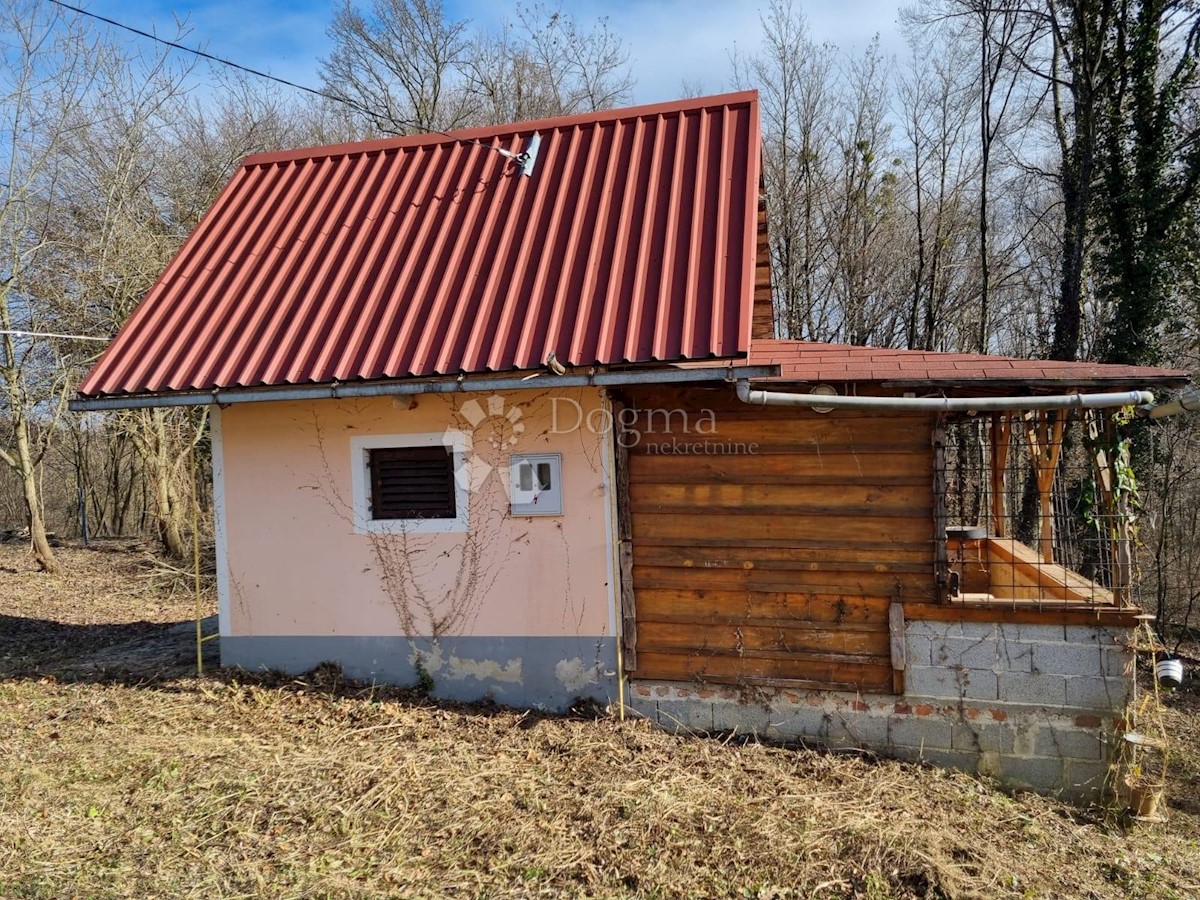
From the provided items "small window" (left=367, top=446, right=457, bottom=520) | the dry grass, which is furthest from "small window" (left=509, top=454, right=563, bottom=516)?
the dry grass

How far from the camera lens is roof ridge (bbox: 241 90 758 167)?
289 inches

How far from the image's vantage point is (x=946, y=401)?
5137 millimetres

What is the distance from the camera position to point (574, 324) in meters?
5.83

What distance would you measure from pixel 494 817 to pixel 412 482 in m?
2.89

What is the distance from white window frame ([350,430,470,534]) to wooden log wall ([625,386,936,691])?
1388mm

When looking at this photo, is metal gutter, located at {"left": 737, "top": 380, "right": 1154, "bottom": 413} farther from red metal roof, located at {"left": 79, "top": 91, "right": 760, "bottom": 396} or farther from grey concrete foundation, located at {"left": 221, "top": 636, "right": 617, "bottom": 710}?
grey concrete foundation, located at {"left": 221, "top": 636, "right": 617, "bottom": 710}

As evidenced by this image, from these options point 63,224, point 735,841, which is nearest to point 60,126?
point 63,224

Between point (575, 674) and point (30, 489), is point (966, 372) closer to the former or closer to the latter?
point (575, 674)

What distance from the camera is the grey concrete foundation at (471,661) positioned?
240 inches

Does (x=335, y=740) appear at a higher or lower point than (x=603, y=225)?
lower

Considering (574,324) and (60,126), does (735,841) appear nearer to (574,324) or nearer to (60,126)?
(574,324)

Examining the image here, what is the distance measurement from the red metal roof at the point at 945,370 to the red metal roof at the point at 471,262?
0.69 m

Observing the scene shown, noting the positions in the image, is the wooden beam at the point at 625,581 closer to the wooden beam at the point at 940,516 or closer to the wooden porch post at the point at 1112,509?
the wooden beam at the point at 940,516

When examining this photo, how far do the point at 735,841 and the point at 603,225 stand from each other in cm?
484
